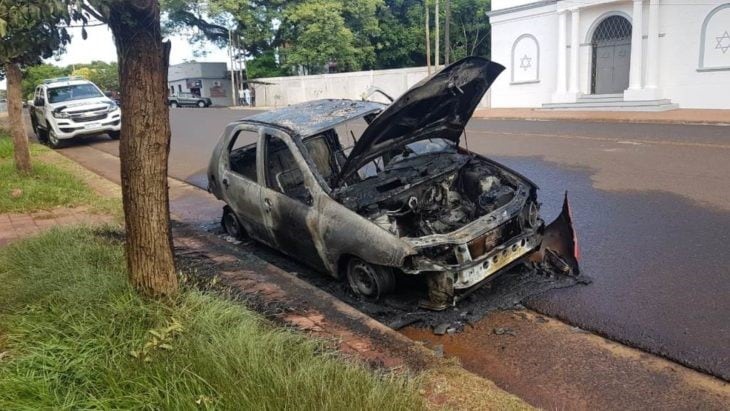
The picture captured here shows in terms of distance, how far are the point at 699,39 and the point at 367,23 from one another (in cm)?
2446

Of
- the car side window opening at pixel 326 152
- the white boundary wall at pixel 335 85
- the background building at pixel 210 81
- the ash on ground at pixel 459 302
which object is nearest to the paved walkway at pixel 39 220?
the car side window opening at pixel 326 152

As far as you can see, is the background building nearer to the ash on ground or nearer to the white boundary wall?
the white boundary wall

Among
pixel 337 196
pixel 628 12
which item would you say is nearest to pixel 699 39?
pixel 628 12

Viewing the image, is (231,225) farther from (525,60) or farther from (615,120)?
(525,60)

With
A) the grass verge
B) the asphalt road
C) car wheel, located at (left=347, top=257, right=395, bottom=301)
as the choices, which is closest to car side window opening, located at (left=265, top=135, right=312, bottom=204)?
car wheel, located at (left=347, top=257, right=395, bottom=301)

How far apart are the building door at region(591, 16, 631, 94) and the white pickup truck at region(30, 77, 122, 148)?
18185 mm

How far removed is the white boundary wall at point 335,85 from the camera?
33.4 m

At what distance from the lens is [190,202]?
30.9 feet

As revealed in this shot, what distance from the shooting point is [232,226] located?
6.86 metres

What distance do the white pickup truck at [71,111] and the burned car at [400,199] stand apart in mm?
12497

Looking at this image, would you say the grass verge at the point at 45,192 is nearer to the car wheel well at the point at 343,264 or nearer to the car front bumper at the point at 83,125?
the car wheel well at the point at 343,264

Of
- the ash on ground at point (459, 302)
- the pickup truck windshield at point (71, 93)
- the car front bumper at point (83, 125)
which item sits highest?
the pickup truck windshield at point (71, 93)

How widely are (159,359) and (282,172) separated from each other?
309 centimetres

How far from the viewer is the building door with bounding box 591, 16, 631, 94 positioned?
23016 mm
